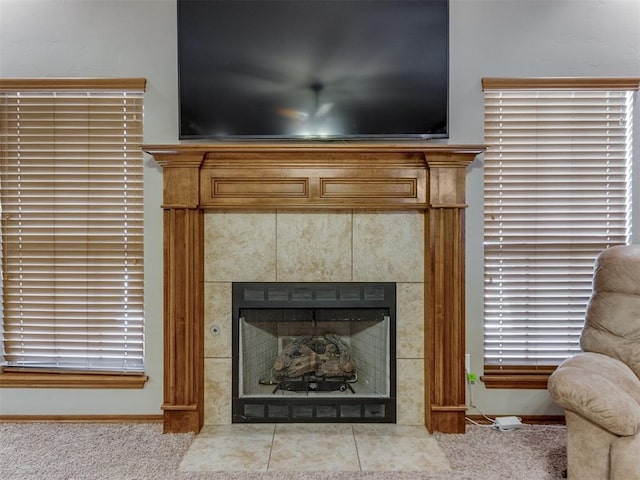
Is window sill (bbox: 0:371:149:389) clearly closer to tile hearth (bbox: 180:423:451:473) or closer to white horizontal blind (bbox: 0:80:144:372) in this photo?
white horizontal blind (bbox: 0:80:144:372)

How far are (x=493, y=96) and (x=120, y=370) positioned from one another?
2.86 metres

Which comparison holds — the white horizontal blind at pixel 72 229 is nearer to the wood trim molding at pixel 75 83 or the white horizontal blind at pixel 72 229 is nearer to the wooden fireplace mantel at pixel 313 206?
the wood trim molding at pixel 75 83

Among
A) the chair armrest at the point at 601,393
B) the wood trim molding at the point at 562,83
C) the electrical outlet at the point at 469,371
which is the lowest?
the electrical outlet at the point at 469,371

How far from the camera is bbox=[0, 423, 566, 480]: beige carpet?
6.69 feet

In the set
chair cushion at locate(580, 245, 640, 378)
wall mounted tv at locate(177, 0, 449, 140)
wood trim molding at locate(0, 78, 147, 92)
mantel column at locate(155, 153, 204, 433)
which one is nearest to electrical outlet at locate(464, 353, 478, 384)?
chair cushion at locate(580, 245, 640, 378)

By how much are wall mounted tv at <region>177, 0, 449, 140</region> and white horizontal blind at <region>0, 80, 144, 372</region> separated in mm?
606

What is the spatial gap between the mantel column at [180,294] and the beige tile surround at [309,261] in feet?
0.40

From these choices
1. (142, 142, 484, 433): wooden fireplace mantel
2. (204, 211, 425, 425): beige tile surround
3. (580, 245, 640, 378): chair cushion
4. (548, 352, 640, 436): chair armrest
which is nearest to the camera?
(548, 352, 640, 436): chair armrest

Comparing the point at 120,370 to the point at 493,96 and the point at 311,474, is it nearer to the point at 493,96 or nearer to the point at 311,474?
the point at 311,474

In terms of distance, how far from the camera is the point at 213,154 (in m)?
2.40

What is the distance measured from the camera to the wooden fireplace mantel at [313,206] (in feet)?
7.88

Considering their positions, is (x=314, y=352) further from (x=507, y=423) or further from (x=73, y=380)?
(x=73, y=380)

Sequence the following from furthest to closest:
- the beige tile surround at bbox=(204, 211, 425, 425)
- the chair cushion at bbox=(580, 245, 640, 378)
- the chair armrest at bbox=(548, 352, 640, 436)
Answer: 1. the beige tile surround at bbox=(204, 211, 425, 425)
2. the chair cushion at bbox=(580, 245, 640, 378)
3. the chair armrest at bbox=(548, 352, 640, 436)

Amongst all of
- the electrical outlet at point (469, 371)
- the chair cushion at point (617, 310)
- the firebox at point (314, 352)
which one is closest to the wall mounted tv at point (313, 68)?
the firebox at point (314, 352)
